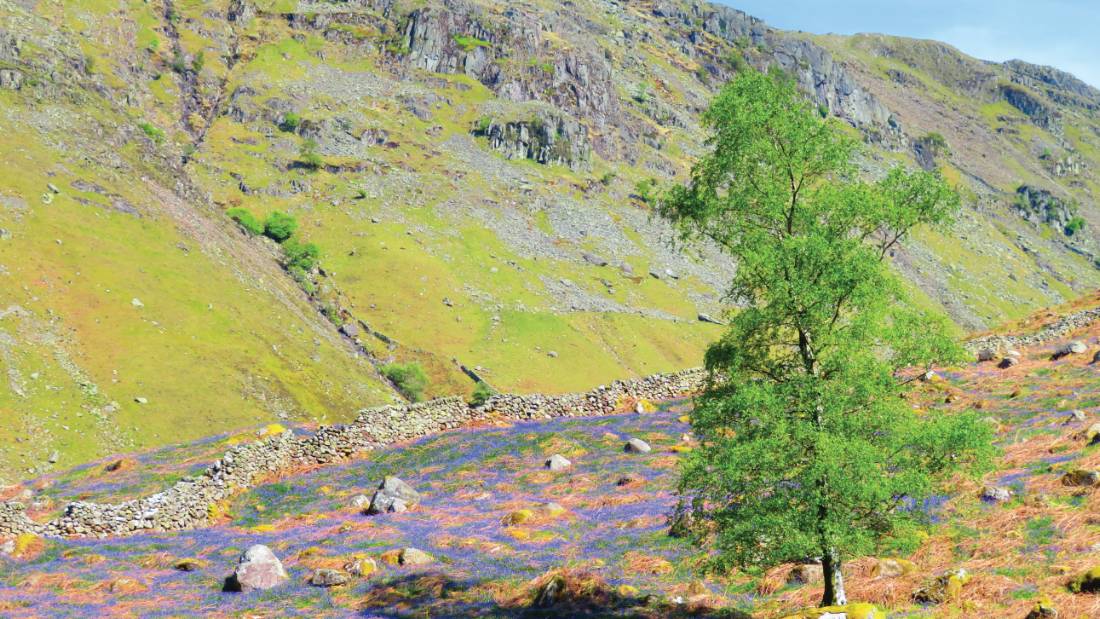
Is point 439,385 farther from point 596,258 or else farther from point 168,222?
point 596,258

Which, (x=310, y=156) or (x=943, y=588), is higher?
(x=943, y=588)

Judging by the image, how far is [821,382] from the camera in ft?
55.2

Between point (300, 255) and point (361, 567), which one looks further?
point (300, 255)

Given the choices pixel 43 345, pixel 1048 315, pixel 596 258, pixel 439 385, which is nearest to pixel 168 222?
pixel 43 345

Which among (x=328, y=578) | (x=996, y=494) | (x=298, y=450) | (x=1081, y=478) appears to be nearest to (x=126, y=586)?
(x=328, y=578)

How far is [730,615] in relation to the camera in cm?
1972

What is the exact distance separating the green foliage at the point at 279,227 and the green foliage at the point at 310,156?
3101 cm

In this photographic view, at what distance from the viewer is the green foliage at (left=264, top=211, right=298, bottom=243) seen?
6048 inches

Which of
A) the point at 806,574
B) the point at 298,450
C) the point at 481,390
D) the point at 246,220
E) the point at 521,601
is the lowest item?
the point at 481,390

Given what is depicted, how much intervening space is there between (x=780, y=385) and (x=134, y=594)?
23.2 m

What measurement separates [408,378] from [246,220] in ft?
208

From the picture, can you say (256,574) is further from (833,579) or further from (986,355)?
(986,355)

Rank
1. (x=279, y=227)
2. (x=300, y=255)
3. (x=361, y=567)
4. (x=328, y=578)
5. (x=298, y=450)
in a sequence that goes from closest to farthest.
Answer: (x=328, y=578) < (x=361, y=567) < (x=298, y=450) < (x=300, y=255) < (x=279, y=227)

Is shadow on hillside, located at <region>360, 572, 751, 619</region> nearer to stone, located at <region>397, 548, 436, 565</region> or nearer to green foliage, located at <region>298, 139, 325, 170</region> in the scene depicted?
stone, located at <region>397, 548, 436, 565</region>
